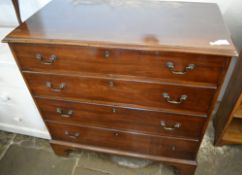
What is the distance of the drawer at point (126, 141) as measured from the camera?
3.86 feet

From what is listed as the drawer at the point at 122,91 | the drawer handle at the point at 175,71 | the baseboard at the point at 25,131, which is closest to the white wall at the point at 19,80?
the baseboard at the point at 25,131

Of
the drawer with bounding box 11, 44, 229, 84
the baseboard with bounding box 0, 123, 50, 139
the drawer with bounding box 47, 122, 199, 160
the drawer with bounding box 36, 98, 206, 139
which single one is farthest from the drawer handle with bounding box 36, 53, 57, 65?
the baseboard with bounding box 0, 123, 50, 139

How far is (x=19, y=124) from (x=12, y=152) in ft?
0.72

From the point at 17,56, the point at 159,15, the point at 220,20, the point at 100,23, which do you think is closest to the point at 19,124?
the point at 17,56

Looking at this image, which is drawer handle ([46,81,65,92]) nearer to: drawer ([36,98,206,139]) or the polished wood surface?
drawer ([36,98,206,139])

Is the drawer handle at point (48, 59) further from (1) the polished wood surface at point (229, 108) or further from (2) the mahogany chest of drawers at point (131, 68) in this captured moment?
(1) the polished wood surface at point (229, 108)

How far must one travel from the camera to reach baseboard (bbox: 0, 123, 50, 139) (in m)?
1.60

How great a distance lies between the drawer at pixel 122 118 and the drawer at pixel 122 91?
61 mm

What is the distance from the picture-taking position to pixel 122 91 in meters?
1.00

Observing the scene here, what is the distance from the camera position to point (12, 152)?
1593mm

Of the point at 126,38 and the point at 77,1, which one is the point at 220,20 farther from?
the point at 77,1

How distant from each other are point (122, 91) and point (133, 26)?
31 cm

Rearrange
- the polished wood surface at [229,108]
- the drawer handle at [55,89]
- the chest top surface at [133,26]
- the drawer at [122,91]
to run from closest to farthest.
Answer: the chest top surface at [133,26] → the drawer at [122,91] → the drawer handle at [55,89] → the polished wood surface at [229,108]

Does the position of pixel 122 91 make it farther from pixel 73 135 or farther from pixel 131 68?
pixel 73 135
